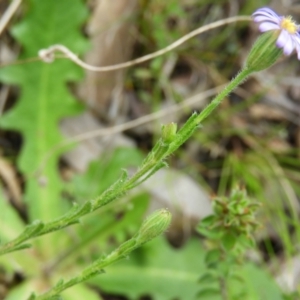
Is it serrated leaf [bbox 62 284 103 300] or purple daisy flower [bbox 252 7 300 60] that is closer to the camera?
purple daisy flower [bbox 252 7 300 60]

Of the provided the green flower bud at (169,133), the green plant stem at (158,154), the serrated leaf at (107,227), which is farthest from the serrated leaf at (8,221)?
the green flower bud at (169,133)

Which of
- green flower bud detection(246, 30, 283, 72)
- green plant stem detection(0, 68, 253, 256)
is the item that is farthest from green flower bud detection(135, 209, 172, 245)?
green flower bud detection(246, 30, 283, 72)

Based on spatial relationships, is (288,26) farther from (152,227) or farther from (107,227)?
(107,227)

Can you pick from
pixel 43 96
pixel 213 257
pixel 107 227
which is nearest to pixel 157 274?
pixel 107 227

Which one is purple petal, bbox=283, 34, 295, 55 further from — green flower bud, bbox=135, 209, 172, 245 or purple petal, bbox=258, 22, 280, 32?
green flower bud, bbox=135, 209, 172, 245

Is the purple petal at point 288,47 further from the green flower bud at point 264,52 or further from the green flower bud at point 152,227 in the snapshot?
the green flower bud at point 152,227

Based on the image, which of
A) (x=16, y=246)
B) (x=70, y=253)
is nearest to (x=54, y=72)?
(x=70, y=253)

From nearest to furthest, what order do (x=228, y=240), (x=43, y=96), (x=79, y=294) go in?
1. (x=228, y=240)
2. (x=79, y=294)
3. (x=43, y=96)
